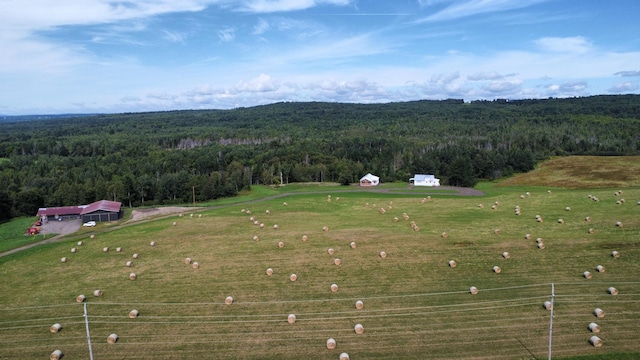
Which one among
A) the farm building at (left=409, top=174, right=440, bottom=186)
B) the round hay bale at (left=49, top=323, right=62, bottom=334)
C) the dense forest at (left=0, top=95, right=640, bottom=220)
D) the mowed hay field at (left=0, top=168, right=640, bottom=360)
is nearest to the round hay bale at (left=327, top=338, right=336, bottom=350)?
the mowed hay field at (left=0, top=168, right=640, bottom=360)

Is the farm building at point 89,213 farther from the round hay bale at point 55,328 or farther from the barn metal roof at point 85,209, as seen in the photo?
the round hay bale at point 55,328

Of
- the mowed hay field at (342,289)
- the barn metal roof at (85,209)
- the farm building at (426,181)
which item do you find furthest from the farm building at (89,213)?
the farm building at (426,181)

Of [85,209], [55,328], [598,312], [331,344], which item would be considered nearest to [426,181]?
[85,209]

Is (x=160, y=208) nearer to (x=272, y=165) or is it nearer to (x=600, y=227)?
(x=272, y=165)

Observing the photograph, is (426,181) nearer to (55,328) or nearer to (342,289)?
(342,289)

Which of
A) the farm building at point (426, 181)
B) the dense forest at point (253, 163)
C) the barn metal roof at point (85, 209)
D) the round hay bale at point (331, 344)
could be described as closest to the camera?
the round hay bale at point (331, 344)

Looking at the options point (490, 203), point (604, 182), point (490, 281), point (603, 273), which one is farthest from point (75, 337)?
point (604, 182)
